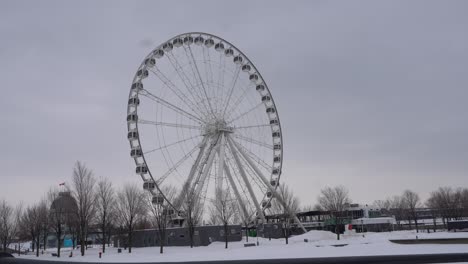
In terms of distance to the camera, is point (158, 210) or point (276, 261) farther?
point (158, 210)

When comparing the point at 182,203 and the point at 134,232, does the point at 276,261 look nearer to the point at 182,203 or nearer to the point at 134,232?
the point at 182,203

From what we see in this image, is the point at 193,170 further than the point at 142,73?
No

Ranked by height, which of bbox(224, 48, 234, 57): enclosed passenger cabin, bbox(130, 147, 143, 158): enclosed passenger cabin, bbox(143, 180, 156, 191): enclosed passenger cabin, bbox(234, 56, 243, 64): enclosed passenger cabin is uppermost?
bbox(224, 48, 234, 57): enclosed passenger cabin

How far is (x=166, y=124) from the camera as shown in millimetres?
47906

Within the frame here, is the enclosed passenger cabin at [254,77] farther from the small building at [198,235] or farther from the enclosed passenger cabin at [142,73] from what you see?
the small building at [198,235]

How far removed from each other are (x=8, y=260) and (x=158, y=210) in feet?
137

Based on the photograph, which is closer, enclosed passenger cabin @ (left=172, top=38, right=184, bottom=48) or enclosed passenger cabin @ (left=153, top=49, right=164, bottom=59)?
enclosed passenger cabin @ (left=153, top=49, right=164, bottom=59)

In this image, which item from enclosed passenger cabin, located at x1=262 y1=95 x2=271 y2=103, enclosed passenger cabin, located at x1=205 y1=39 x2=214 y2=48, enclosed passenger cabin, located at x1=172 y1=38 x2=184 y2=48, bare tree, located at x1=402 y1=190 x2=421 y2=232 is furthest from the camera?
bare tree, located at x1=402 y1=190 x2=421 y2=232

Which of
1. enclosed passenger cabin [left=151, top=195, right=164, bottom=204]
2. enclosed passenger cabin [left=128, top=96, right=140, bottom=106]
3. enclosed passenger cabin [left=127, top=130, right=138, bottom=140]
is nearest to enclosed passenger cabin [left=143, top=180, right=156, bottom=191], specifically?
enclosed passenger cabin [left=151, top=195, right=164, bottom=204]

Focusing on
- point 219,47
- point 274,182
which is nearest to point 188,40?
point 219,47

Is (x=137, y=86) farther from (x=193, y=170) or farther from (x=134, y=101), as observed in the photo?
(x=193, y=170)

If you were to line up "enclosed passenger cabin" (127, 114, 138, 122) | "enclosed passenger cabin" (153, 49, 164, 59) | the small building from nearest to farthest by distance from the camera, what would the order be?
"enclosed passenger cabin" (127, 114, 138, 122)
"enclosed passenger cabin" (153, 49, 164, 59)
the small building

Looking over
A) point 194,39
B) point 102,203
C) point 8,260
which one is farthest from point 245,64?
point 8,260

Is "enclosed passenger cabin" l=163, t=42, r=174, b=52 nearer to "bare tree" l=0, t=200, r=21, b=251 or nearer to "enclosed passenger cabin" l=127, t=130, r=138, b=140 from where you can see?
"enclosed passenger cabin" l=127, t=130, r=138, b=140
